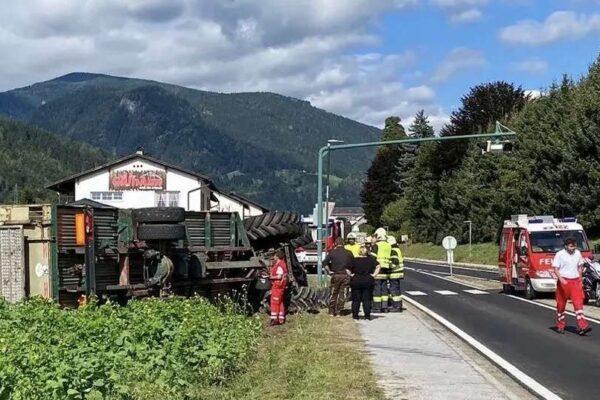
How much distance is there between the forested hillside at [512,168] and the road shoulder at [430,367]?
1218 inches

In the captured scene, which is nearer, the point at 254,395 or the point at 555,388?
the point at 254,395

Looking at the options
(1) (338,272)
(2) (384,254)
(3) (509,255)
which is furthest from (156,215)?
(3) (509,255)

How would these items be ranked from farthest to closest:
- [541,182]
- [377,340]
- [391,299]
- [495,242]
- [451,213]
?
[451,213] < [495,242] < [541,182] < [391,299] < [377,340]

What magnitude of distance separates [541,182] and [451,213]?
2561 centimetres

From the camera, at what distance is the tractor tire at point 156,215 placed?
16.9 metres

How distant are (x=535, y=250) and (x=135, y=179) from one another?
46181 mm

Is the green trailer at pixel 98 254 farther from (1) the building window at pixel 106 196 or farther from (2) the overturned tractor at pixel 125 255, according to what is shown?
(1) the building window at pixel 106 196

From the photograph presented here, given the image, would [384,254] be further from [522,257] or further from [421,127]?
[421,127]

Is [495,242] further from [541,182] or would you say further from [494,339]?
[494,339]

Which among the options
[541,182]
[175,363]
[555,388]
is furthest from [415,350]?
[541,182]

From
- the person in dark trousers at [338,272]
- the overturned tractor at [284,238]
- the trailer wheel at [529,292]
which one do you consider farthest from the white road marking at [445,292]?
the person in dark trousers at [338,272]

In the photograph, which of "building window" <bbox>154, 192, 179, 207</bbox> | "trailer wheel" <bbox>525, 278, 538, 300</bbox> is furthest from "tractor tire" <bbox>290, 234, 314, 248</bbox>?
"building window" <bbox>154, 192, 179, 207</bbox>

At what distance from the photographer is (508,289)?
28.3m

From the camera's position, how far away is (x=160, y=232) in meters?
16.8
